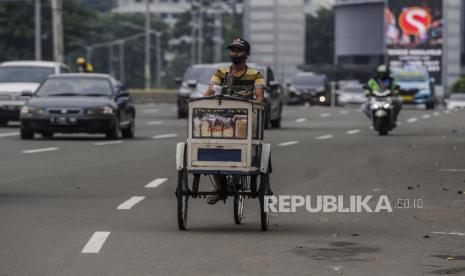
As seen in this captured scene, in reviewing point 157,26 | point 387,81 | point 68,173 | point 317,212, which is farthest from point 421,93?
point 157,26

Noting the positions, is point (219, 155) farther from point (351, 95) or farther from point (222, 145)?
point (351, 95)

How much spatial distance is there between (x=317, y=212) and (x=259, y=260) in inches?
164

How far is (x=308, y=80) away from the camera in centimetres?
8738

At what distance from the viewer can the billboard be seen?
376ft

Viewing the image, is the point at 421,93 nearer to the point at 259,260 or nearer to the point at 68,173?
the point at 68,173

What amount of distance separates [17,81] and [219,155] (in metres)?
27.0

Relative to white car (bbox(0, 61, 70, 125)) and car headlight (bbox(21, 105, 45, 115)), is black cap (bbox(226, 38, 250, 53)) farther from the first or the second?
white car (bbox(0, 61, 70, 125))

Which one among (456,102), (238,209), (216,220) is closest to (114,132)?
(216,220)

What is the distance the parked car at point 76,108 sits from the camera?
30.6m

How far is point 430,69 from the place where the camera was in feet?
382

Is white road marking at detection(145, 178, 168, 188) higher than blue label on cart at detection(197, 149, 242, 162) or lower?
lower

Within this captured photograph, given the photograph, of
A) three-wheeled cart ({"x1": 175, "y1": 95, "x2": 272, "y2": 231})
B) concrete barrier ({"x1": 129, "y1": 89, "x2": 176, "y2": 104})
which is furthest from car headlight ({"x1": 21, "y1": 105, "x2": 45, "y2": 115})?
concrete barrier ({"x1": 129, "y1": 89, "x2": 176, "y2": 104})

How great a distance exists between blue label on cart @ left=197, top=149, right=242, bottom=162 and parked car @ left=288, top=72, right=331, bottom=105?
225ft

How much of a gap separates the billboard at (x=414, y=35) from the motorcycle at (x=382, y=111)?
254 ft
